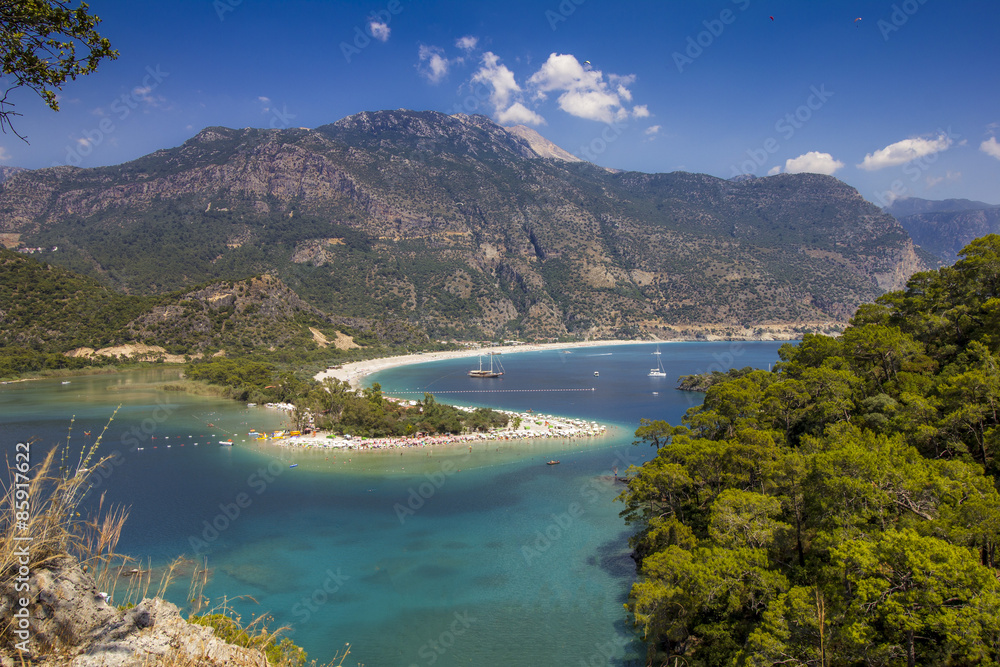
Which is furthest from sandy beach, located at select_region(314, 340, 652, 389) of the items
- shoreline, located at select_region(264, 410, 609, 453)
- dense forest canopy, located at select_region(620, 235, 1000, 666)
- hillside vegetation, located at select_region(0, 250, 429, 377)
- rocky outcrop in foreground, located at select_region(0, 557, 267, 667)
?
rocky outcrop in foreground, located at select_region(0, 557, 267, 667)

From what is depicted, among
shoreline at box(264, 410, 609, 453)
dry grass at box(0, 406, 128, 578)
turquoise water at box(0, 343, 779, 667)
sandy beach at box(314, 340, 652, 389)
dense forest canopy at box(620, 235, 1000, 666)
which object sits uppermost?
dry grass at box(0, 406, 128, 578)

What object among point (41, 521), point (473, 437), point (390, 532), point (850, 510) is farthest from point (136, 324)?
point (850, 510)

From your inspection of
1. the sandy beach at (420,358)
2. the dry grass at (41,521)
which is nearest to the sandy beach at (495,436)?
the sandy beach at (420,358)

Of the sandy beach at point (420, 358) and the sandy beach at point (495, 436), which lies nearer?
the sandy beach at point (495, 436)

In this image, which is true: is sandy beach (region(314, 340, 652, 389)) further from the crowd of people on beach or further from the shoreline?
the shoreline

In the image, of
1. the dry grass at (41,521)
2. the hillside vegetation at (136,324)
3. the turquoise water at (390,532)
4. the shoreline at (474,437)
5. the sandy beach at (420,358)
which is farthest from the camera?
the hillside vegetation at (136,324)

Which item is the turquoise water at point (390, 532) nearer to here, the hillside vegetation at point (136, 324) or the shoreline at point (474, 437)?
the shoreline at point (474, 437)
